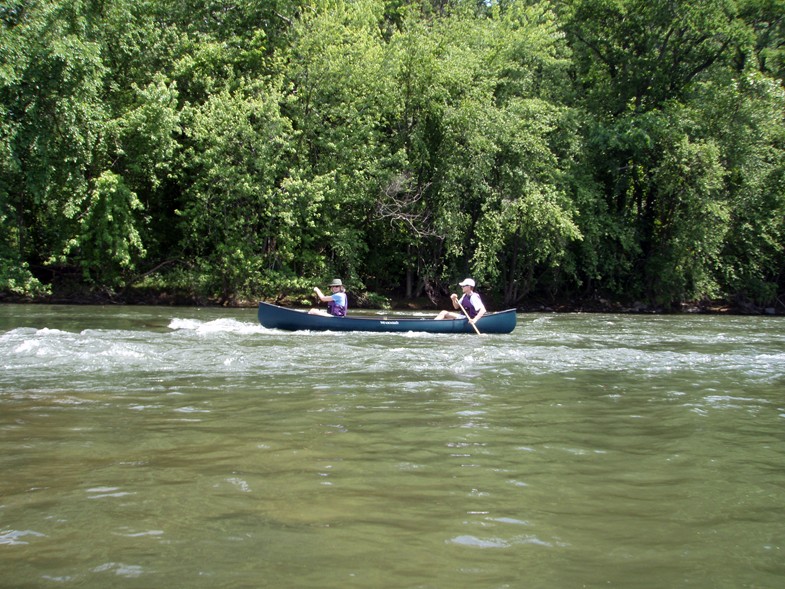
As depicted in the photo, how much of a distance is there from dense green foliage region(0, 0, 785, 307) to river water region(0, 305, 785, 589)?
13667mm

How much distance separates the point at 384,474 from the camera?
485cm

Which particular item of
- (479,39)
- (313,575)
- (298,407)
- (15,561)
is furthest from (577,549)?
(479,39)

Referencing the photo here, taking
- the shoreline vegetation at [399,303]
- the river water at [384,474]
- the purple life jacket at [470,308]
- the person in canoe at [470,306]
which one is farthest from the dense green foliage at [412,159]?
the river water at [384,474]

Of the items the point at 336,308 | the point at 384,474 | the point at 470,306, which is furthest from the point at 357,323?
the point at 384,474

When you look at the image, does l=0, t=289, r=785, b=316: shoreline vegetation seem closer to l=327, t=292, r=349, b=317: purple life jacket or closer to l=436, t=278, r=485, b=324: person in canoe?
l=327, t=292, r=349, b=317: purple life jacket

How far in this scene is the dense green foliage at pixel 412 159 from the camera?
910 inches

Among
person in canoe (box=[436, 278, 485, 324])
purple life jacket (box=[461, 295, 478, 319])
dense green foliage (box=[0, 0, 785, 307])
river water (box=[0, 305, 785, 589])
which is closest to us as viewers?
river water (box=[0, 305, 785, 589])

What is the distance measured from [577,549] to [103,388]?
570cm

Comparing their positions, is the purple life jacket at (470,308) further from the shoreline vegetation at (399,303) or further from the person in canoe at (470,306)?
the shoreline vegetation at (399,303)

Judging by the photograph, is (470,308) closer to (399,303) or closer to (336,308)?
(336,308)

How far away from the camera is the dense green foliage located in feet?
75.8

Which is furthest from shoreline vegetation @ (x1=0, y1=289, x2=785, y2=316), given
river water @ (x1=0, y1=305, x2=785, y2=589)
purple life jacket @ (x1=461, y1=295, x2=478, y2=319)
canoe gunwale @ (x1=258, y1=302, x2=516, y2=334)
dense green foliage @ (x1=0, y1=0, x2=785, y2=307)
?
river water @ (x1=0, y1=305, x2=785, y2=589)

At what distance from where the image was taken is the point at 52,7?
→ 66.2 feet

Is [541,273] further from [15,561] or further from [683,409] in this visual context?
[15,561]
